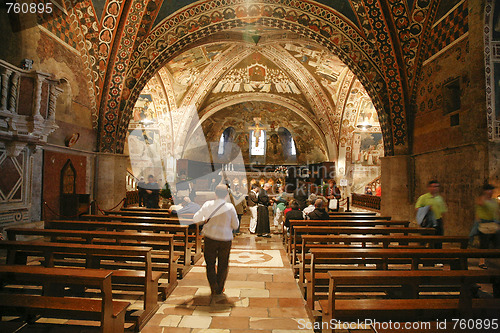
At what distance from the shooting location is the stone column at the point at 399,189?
30.9 feet

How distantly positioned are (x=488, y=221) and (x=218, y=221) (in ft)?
13.9

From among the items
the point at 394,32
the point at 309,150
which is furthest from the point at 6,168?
the point at 309,150

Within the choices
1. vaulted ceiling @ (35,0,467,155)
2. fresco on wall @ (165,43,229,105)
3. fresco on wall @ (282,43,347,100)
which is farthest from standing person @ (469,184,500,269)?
fresco on wall @ (165,43,229,105)

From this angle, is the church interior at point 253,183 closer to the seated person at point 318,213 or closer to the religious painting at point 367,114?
the religious painting at point 367,114

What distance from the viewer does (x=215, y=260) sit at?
14.0ft

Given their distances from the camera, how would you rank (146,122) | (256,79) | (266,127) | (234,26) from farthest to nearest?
(266,127)
(256,79)
(146,122)
(234,26)

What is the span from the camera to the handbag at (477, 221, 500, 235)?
15.9 feet

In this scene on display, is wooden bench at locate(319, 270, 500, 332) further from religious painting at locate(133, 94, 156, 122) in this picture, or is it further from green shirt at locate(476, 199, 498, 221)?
religious painting at locate(133, 94, 156, 122)

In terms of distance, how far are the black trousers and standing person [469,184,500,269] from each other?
399cm

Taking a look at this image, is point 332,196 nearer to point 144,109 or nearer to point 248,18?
point 248,18

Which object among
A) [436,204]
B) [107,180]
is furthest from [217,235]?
[107,180]

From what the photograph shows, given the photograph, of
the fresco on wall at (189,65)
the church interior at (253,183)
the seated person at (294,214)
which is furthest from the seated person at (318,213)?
the fresco on wall at (189,65)

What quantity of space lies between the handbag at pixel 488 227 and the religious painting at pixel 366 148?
1282 cm

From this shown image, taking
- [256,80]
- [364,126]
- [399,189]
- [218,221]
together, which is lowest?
[218,221]
